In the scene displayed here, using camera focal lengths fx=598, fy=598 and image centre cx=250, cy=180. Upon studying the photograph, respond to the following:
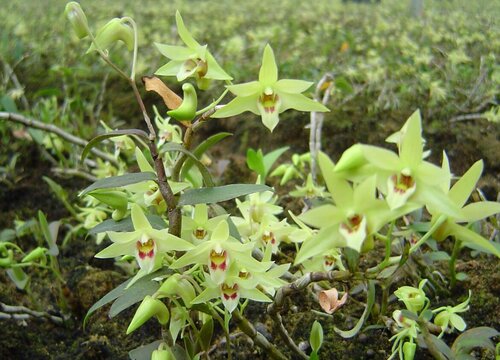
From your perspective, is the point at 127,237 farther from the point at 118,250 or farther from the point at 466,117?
the point at 466,117

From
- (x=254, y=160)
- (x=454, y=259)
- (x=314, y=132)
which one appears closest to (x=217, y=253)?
(x=454, y=259)

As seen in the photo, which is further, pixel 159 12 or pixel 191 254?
pixel 159 12

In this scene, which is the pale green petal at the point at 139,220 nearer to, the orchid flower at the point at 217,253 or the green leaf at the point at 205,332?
the orchid flower at the point at 217,253

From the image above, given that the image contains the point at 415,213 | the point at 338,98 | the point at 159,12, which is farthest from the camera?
the point at 159,12

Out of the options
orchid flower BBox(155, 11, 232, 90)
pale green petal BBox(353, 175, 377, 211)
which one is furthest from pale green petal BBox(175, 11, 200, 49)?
pale green petal BBox(353, 175, 377, 211)

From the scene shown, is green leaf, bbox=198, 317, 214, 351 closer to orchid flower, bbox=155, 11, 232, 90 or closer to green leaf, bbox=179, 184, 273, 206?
green leaf, bbox=179, 184, 273, 206

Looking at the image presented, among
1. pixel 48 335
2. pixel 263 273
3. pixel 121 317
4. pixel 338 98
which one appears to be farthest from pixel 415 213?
pixel 338 98

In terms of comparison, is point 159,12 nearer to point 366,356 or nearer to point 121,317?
point 121,317
